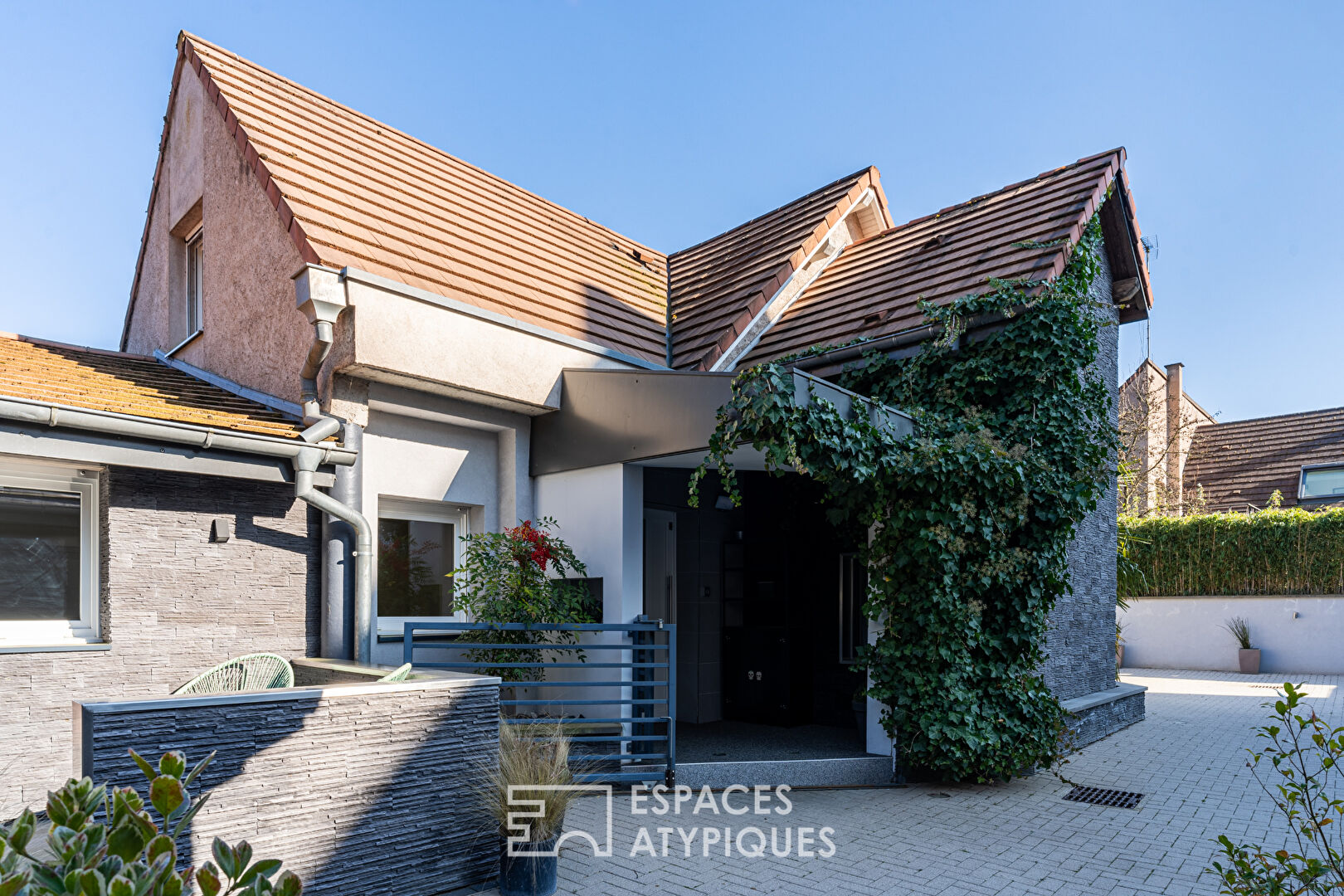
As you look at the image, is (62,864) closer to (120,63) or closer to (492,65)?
(120,63)

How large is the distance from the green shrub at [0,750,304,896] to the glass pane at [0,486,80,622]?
16.7 ft

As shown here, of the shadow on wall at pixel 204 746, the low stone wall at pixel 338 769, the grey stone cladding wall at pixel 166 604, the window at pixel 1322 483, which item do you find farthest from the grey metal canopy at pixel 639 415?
the window at pixel 1322 483

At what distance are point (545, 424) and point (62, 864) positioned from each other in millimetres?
6594

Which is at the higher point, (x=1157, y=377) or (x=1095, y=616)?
(x=1157, y=377)

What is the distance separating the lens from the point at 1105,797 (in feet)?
22.0

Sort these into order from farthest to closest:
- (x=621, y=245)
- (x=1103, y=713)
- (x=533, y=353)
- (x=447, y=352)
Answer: (x=621, y=245), (x=1103, y=713), (x=533, y=353), (x=447, y=352)

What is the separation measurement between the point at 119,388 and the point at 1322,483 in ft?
78.0

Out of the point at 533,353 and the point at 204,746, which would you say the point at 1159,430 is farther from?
the point at 204,746

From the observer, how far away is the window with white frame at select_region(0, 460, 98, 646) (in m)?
5.57

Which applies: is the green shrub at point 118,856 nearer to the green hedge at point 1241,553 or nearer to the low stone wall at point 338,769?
the low stone wall at point 338,769

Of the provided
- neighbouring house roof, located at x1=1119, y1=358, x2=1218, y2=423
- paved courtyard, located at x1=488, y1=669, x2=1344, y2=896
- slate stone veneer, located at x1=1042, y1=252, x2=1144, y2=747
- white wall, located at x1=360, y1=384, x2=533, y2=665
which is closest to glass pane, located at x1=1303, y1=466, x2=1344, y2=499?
neighbouring house roof, located at x1=1119, y1=358, x2=1218, y2=423

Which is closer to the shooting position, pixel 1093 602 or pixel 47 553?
pixel 47 553

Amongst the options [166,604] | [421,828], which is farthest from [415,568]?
[421,828]

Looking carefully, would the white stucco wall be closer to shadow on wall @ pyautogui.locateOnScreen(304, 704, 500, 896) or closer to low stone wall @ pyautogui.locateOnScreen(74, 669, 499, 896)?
low stone wall @ pyautogui.locateOnScreen(74, 669, 499, 896)
